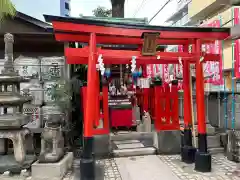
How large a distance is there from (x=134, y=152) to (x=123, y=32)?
3.77 metres

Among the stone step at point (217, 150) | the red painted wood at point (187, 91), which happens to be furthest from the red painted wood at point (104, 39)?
the stone step at point (217, 150)

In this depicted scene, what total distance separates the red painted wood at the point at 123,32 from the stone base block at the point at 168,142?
10.2 feet

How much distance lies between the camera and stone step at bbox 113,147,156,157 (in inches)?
265

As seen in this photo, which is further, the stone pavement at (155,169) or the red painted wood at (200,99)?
the red painted wood at (200,99)

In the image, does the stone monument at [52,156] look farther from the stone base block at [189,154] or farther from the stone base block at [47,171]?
the stone base block at [189,154]

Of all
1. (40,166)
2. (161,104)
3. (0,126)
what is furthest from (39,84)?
(161,104)

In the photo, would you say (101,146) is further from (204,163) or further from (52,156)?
(204,163)

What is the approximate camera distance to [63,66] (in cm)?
724

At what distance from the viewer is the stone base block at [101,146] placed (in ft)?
21.9

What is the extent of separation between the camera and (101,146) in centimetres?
670

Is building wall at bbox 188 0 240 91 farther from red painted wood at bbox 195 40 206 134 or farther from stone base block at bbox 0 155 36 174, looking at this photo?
stone base block at bbox 0 155 36 174

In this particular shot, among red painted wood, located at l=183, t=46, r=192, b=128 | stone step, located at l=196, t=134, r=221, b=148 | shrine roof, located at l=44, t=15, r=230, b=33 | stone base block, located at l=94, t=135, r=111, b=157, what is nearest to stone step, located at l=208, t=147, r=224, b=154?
stone step, located at l=196, t=134, r=221, b=148

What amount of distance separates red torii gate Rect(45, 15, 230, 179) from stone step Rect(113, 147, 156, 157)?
44.8 inches

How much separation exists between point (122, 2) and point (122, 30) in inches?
311
